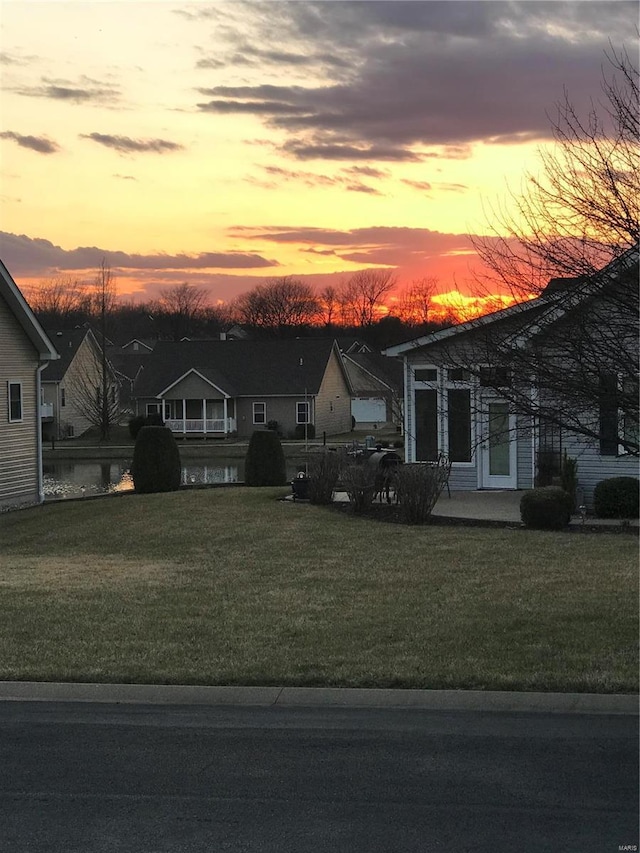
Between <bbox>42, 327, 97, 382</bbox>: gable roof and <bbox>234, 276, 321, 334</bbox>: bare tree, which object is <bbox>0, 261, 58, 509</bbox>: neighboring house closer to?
<bbox>42, 327, 97, 382</bbox>: gable roof

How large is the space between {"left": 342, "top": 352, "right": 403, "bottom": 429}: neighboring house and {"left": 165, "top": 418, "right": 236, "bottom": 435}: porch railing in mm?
12099

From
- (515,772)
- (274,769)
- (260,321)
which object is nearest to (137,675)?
(274,769)

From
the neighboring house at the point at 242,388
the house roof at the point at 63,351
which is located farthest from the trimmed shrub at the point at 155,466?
the house roof at the point at 63,351

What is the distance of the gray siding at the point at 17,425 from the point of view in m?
21.9

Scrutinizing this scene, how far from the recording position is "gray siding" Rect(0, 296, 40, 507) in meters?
21.9

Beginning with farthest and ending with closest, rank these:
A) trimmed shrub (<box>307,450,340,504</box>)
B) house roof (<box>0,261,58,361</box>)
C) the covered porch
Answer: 1. the covered porch
2. house roof (<box>0,261,58,361</box>)
3. trimmed shrub (<box>307,450,340,504</box>)

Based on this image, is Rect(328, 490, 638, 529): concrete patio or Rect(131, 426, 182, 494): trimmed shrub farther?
Rect(131, 426, 182, 494): trimmed shrub

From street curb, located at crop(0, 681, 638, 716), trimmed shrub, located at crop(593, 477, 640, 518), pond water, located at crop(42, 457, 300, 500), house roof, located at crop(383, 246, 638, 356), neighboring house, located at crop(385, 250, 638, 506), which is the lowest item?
pond water, located at crop(42, 457, 300, 500)

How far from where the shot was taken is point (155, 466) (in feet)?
75.8

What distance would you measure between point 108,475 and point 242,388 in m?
19.8

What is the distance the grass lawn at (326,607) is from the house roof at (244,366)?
1500 inches

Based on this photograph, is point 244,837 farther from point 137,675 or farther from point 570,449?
point 570,449

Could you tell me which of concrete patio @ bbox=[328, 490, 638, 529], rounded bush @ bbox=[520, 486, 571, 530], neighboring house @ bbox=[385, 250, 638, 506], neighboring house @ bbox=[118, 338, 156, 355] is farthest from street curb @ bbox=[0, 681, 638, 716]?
neighboring house @ bbox=[118, 338, 156, 355]

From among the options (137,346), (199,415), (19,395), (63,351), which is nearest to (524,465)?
(19,395)
